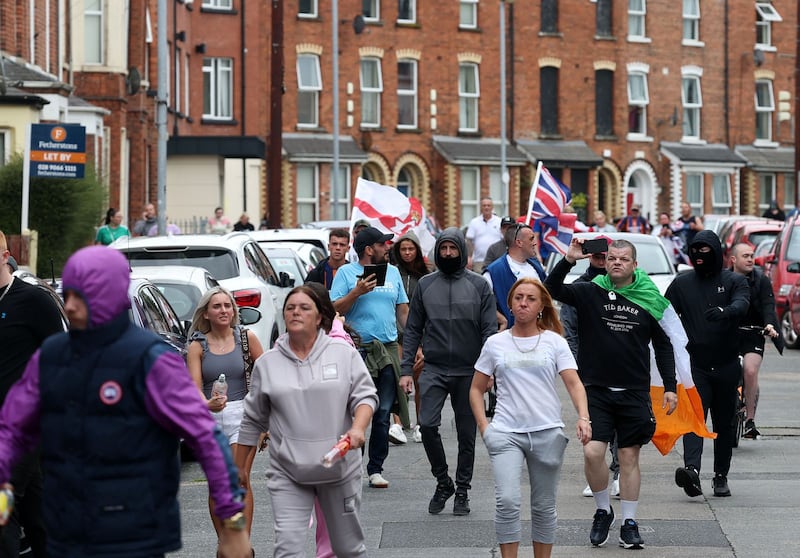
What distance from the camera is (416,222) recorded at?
21031 mm

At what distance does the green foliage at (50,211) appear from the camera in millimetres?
23438

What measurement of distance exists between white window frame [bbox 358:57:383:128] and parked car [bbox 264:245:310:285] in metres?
33.9

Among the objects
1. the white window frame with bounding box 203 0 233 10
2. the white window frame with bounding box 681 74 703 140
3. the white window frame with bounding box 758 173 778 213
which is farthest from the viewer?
the white window frame with bounding box 758 173 778 213

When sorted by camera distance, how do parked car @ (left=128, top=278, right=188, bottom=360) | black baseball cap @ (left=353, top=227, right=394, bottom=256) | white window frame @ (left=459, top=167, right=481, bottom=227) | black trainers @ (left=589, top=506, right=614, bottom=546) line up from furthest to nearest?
1. white window frame @ (left=459, top=167, right=481, bottom=227)
2. black baseball cap @ (left=353, top=227, right=394, bottom=256)
3. parked car @ (left=128, top=278, right=188, bottom=360)
4. black trainers @ (left=589, top=506, right=614, bottom=546)

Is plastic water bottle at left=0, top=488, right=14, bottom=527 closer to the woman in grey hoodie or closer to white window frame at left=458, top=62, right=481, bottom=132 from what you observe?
the woman in grey hoodie

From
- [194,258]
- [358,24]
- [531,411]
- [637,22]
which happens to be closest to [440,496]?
[531,411]

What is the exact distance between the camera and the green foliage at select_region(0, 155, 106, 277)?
2344 cm

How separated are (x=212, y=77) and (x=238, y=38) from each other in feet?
4.63

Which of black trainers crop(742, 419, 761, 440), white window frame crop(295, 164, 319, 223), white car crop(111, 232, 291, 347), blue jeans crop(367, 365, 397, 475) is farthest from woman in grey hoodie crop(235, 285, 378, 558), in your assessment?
white window frame crop(295, 164, 319, 223)

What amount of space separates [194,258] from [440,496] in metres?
7.23

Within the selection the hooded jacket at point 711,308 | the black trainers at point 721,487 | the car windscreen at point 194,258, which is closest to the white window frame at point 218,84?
the car windscreen at point 194,258

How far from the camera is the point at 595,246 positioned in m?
10.8

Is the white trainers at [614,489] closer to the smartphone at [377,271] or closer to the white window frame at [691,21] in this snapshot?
the smartphone at [377,271]

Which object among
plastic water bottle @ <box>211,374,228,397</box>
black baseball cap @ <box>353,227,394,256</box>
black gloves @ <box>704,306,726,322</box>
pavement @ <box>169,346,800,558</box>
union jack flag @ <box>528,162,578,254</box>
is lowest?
pavement @ <box>169,346,800,558</box>
